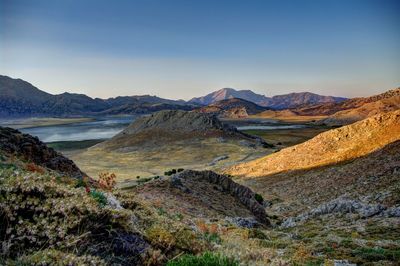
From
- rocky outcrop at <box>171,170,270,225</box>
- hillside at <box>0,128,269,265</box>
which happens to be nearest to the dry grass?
rocky outcrop at <box>171,170,270,225</box>

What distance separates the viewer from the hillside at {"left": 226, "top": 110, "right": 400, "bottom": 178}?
46.8 meters

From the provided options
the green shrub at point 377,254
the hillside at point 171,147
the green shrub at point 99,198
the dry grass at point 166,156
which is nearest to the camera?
the green shrub at point 99,198

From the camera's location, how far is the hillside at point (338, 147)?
153 ft

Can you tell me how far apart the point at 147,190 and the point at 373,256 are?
1978 cm

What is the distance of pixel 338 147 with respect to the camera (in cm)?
5228

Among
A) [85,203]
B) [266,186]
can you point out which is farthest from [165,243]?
[266,186]

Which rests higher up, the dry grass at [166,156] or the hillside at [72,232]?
the hillside at [72,232]

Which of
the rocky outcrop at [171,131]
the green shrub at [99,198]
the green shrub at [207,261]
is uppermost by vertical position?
the green shrub at [99,198]

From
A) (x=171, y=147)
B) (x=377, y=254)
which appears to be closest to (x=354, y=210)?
(x=377, y=254)

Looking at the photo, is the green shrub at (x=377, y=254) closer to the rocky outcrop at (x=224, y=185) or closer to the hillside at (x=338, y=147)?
the rocky outcrop at (x=224, y=185)

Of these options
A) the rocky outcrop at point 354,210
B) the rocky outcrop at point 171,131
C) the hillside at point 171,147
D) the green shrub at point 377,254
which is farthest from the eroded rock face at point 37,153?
the rocky outcrop at point 171,131

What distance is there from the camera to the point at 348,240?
14.5 meters

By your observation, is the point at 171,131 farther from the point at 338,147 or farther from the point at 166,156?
the point at 338,147

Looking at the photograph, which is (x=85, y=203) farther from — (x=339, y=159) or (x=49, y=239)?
(x=339, y=159)
